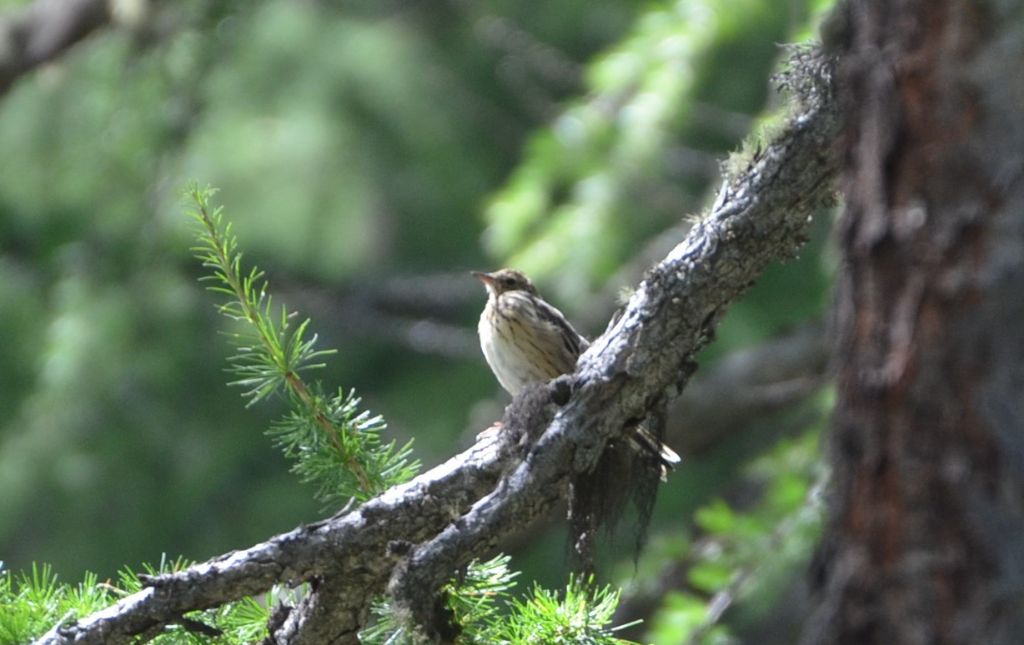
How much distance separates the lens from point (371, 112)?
33.1 ft

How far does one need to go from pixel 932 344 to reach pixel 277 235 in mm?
7939

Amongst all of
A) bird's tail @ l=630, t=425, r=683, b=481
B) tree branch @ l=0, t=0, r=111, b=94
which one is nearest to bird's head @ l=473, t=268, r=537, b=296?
bird's tail @ l=630, t=425, r=683, b=481

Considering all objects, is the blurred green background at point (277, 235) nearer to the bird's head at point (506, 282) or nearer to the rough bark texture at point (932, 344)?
the bird's head at point (506, 282)

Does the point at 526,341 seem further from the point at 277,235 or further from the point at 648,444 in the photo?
the point at 277,235

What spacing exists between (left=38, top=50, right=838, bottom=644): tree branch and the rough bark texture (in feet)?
2.55

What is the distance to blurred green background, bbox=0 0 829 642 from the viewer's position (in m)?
7.88

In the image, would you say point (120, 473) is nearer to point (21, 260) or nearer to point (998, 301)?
point (21, 260)

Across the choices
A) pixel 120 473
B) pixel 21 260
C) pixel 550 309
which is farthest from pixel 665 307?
pixel 21 260

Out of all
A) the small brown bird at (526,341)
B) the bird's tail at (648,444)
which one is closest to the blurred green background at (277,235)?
the small brown bird at (526,341)

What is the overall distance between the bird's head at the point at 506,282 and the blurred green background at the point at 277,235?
97 centimetres

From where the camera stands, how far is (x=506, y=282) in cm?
544

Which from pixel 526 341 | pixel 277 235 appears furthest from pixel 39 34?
pixel 526 341

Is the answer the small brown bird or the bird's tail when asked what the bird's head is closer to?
the small brown bird

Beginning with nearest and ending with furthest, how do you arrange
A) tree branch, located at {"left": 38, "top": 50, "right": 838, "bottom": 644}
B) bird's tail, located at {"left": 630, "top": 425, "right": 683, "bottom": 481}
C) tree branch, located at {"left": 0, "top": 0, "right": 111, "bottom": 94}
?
tree branch, located at {"left": 38, "top": 50, "right": 838, "bottom": 644}
bird's tail, located at {"left": 630, "top": 425, "right": 683, "bottom": 481}
tree branch, located at {"left": 0, "top": 0, "right": 111, "bottom": 94}
